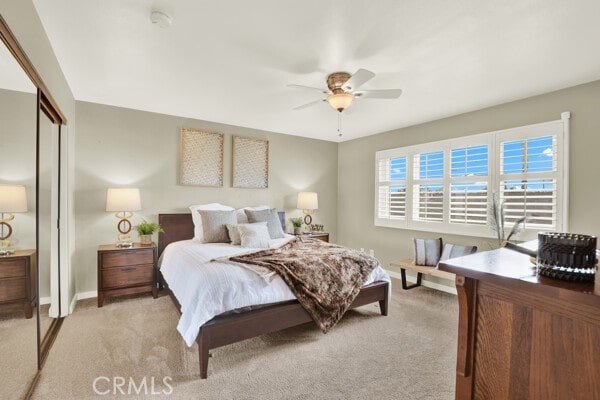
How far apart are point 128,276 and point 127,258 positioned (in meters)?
0.22

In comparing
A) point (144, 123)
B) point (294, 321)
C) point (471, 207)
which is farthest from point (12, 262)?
point (471, 207)

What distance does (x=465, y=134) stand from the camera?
402cm

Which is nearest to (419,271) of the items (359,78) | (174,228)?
(359,78)

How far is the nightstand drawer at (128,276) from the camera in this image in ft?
11.4

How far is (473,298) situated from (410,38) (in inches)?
76.4

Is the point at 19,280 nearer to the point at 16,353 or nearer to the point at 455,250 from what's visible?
the point at 16,353

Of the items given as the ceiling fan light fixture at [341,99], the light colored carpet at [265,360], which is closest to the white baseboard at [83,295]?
the light colored carpet at [265,360]

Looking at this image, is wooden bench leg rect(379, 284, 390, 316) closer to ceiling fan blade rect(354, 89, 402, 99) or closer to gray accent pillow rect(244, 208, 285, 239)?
gray accent pillow rect(244, 208, 285, 239)

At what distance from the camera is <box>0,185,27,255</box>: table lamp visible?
5.29 feet

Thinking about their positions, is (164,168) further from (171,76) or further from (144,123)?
(171,76)

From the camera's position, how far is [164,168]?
4.28 metres

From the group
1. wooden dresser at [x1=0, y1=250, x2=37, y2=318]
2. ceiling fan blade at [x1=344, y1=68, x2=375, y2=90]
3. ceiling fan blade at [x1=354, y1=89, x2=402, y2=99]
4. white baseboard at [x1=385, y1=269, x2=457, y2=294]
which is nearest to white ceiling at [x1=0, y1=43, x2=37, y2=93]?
wooden dresser at [x1=0, y1=250, x2=37, y2=318]

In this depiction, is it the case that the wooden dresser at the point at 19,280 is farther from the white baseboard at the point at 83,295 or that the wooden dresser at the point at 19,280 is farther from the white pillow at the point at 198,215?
the white pillow at the point at 198,215

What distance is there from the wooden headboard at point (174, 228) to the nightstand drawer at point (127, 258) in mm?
418
